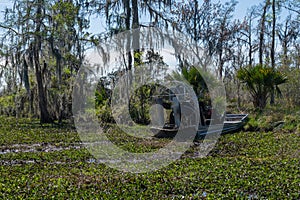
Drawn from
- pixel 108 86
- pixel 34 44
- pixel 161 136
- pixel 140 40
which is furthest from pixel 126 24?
pixel 161 136

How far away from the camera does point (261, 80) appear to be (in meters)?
15.4

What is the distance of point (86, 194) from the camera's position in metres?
5.48

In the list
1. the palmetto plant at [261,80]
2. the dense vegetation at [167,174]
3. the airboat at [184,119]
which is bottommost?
the dense vegetation at [167,174]

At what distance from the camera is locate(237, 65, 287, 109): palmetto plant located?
50.1ft

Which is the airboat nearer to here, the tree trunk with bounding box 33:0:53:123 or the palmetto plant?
the palmetto plant

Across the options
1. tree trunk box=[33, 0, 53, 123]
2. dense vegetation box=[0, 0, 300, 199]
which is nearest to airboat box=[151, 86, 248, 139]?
dense vegetation box=[0, 0, 300, 199]

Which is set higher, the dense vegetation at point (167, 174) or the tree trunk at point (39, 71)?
the tree trunk at point (39, 71)

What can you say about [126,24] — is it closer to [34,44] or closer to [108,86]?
[108,86]

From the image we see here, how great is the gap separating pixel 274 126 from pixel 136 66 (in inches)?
254

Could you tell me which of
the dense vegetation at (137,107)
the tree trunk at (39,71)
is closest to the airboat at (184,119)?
the dense vegetation at (137,107)

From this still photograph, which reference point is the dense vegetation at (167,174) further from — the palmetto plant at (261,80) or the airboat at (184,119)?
the palmetto plant at (261,80)

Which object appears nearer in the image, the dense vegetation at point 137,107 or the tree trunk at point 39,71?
the dense vegetation at point 137,107

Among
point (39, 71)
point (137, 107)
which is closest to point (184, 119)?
point (137, 107)

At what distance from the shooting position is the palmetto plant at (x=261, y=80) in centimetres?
1528
